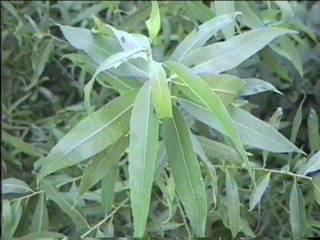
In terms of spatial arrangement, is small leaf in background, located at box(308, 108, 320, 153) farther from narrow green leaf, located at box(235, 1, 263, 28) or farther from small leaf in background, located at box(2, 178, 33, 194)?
small leaf in background, located at box(2, 178, 33, 194)

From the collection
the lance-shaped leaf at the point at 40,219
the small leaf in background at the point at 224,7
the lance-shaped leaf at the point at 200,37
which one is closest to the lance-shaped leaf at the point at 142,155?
the lance-shaped leaf at the point at 200,37

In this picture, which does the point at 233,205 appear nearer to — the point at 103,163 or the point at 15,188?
the point at 103,163

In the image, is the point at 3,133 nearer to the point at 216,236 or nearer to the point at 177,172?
the point at 216,236

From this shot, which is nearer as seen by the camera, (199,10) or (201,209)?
(201,209)

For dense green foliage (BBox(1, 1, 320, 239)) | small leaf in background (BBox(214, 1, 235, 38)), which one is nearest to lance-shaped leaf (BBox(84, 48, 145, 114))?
dense green foliage (BBox(1, 1, 320, 239))

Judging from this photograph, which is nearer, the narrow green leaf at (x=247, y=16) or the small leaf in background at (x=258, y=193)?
the small leaf in background at (x=258, y=193)

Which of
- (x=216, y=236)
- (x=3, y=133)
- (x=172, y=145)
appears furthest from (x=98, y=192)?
(x=3, y=133)

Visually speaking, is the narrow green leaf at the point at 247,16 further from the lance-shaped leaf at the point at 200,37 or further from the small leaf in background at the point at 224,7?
the lance-shaped leaf at the point at 200,37
